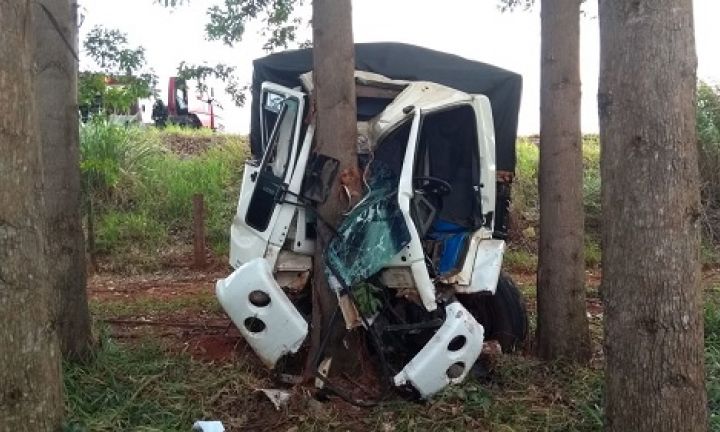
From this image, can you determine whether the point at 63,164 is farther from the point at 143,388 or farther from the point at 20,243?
the point at 20,243

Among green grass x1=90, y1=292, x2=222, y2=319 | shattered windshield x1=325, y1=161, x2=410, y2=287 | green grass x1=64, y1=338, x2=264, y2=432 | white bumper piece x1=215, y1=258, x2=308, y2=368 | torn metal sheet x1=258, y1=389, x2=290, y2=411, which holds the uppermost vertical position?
shattered windshield x1=325, y1=161, x2=410, y2=287

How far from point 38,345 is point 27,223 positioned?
48 cm

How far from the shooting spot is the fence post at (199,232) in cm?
1047

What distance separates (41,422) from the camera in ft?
9.86

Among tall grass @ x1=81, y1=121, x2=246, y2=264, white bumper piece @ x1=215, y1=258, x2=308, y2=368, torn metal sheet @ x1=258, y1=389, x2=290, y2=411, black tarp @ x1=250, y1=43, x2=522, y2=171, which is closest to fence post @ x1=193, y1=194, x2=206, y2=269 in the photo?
tall grass @ x1=81, y1=121, x2=246, y2=264

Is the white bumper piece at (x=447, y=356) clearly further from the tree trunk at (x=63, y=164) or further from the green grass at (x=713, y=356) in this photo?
the tree trunk at (x=63, y=164)

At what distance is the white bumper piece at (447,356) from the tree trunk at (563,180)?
2.69 ft

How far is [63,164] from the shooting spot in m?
5.14

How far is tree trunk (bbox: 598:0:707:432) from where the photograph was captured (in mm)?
3221

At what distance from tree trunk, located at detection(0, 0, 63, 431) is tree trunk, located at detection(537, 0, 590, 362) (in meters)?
3.89

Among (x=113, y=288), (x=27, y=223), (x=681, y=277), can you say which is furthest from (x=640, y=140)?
(x=113, y=288)

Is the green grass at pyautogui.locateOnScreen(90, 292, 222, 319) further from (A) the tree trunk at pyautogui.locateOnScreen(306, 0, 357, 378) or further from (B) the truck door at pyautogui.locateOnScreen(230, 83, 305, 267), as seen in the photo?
(A) the tree trunk at pyautogui.locateOnScreen(306, 0, 357, 378)

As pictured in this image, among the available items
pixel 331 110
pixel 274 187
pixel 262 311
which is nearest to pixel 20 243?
pixel 262 311

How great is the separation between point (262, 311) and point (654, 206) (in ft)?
9.73
